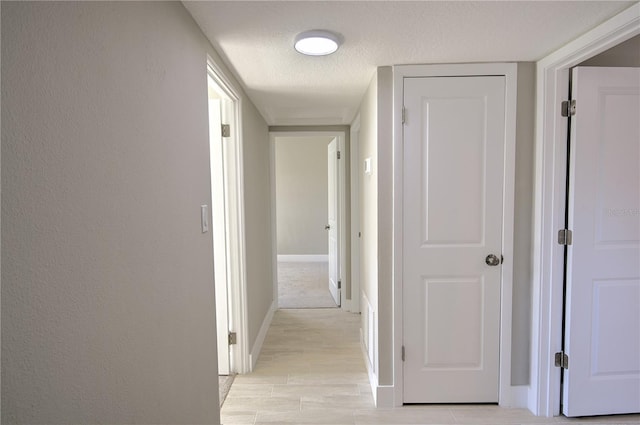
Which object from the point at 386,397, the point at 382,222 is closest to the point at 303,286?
the point at 386,397

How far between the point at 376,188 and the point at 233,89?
1.14 metres

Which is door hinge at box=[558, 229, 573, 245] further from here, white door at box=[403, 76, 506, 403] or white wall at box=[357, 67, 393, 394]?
white wall at box=[357, 67, 393, 394]

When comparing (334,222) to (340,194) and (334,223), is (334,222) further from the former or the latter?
(340,194)

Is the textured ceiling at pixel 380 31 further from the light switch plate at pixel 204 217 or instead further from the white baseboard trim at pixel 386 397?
the white baseboard trim at pixel 386 397

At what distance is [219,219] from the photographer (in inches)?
93.9

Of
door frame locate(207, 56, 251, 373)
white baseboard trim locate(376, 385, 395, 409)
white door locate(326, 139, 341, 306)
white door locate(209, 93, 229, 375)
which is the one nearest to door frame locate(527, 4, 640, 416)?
white baseboard trim locate(376, 385, 395, 409)

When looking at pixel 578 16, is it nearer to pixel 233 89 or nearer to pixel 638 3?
pixel 638 3

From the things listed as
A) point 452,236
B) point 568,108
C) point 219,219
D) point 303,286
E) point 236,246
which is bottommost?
point 303,286

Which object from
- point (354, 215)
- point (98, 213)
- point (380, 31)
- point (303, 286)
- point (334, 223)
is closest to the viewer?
point (98, 213)

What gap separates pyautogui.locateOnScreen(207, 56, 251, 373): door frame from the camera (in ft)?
7.69

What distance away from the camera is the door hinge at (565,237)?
1902 mm

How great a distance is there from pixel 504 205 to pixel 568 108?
650 mm

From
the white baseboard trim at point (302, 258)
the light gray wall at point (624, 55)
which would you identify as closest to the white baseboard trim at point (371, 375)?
the light gray wall at point (624, 55)

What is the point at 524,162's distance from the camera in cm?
202
